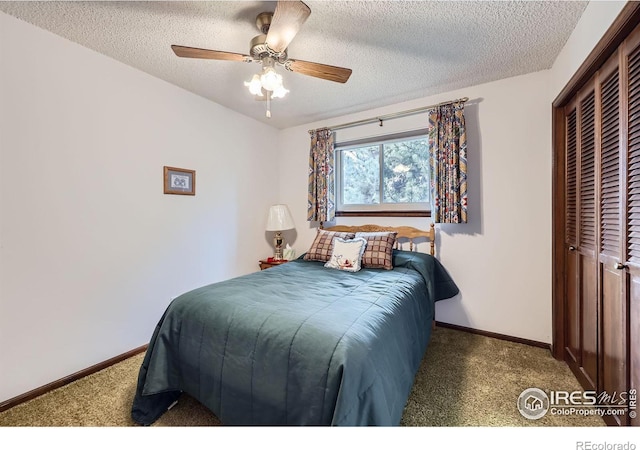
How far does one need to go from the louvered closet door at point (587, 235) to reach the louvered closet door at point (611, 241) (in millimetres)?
96

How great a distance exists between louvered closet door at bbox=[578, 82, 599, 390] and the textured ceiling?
59 centimetres

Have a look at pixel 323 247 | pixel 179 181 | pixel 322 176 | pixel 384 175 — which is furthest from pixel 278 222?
pixel 384 175

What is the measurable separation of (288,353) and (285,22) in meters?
1.55

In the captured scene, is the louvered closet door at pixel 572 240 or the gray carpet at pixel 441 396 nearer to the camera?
the gray carpet at pixel 441 396

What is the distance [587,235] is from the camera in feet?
5.62


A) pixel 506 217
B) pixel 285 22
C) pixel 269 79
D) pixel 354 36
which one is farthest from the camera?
pixel 506 217

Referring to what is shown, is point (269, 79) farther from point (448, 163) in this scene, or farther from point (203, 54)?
point (448, 163)

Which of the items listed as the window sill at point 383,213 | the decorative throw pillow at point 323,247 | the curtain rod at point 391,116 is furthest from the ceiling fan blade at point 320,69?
the window sill at point 383,213

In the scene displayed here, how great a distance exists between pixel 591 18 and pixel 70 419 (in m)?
3.65

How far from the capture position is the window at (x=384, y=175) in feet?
9.63

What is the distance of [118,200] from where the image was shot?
2172 millimetres

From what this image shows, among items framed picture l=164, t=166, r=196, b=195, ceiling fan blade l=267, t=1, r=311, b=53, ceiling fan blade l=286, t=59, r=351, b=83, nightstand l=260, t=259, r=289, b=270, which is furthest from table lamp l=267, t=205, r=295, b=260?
ceiling fan blade l=267, t=1, r=311, b=53

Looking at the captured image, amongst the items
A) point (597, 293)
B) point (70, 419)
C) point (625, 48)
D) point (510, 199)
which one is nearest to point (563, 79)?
point (625, 48)

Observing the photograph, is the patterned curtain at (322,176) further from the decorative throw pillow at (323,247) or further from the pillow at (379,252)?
the pillow at (379,252)
